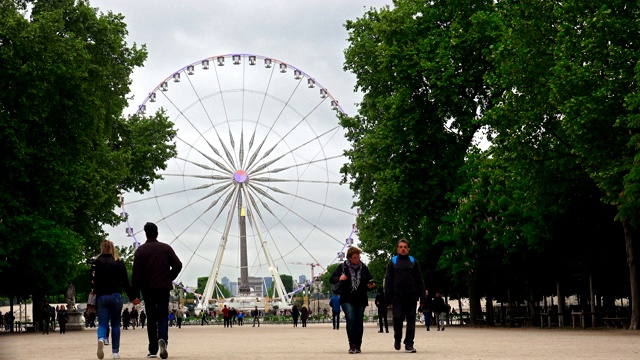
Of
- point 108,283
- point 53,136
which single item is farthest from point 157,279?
point 53,136

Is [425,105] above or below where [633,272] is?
above

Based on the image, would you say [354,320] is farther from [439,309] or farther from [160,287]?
[439,309]

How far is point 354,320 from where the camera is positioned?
64.1 feet

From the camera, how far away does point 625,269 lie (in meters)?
44.1

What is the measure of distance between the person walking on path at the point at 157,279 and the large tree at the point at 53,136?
27211 millimetres

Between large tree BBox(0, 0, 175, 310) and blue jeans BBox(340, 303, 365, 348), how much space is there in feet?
87.4

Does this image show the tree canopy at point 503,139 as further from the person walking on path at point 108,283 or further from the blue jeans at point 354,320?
the person walking on path at point 108,283

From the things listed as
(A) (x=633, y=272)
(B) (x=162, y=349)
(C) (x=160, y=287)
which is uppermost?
(A) (x=633, y=272)

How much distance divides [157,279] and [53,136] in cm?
3143

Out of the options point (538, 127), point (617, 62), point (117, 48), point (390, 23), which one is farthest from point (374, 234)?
point (617, 62)

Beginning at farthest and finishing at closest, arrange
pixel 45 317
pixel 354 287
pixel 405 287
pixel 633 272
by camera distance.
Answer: pixel 45 317 → pixel 633 272 → pixel 405 287 → pixel 354 287

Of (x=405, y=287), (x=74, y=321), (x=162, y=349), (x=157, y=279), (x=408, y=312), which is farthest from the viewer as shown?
(x=74, y=321)

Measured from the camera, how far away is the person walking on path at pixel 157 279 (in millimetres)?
17422

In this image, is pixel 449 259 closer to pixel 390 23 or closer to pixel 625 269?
pixel 625 269
